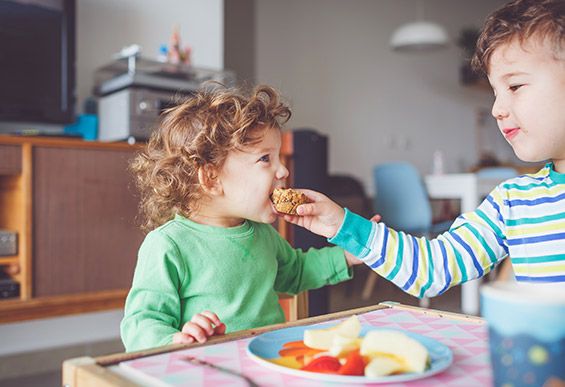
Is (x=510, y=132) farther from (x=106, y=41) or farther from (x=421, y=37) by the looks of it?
(x=421, y=37)

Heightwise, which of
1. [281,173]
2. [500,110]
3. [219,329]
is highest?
[500,110]

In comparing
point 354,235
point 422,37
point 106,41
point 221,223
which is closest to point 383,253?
point 354,235

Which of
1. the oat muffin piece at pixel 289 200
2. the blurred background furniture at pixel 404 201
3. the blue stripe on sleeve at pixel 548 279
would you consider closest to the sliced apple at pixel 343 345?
the oat muffin piece at pixel 289 200

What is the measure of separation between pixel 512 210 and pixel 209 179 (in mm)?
575

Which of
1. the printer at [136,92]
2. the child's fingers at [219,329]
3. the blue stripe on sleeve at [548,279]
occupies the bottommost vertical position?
the child's fingers at [219,329]

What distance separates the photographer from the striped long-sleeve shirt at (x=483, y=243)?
87cm

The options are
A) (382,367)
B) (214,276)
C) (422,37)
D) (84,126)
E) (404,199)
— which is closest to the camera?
(382,367)

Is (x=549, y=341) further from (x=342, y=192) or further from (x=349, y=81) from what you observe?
(x=349, y=81)

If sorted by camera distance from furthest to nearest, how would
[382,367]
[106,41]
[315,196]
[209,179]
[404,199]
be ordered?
[404,199] → [106,41] → [209,179] → [315,196] → [382,367]

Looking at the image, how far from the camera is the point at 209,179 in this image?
3.84 ft

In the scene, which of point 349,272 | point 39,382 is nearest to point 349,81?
point 39,382

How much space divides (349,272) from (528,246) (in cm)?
37

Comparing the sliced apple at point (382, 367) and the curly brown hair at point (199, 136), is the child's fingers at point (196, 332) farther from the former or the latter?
the curly brown hair at point (199, 136)

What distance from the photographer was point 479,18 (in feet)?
20.7
